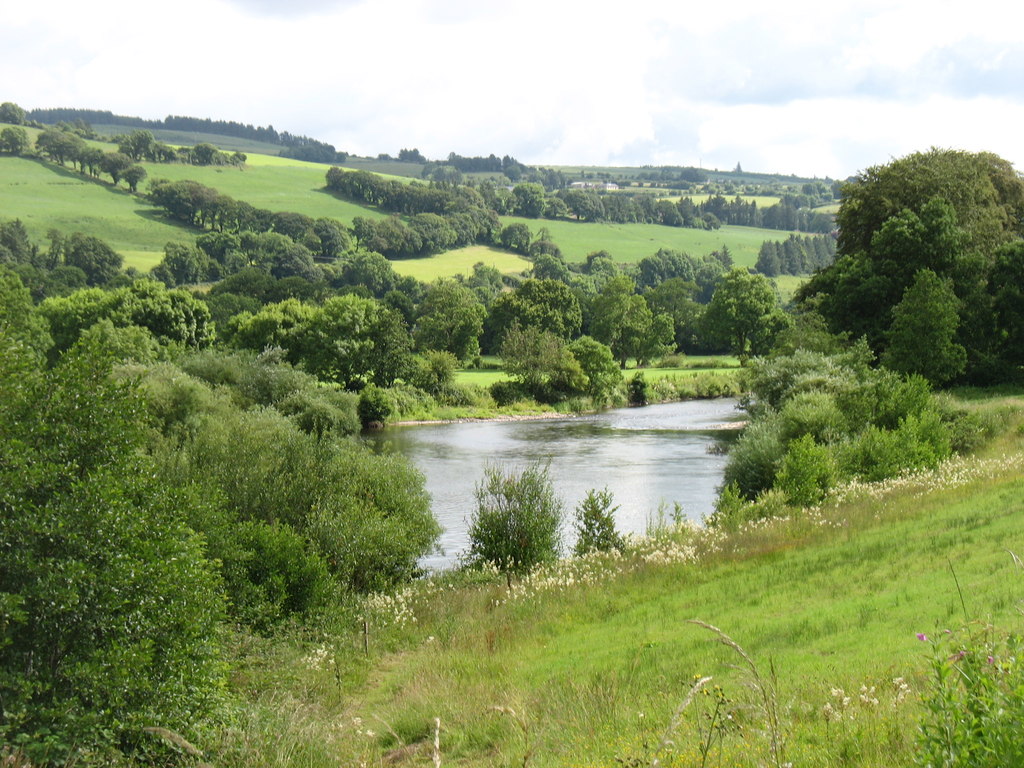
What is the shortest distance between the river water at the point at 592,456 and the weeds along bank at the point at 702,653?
876cm

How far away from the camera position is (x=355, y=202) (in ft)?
650

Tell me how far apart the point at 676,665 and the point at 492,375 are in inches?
3225

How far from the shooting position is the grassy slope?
7670 millimetres

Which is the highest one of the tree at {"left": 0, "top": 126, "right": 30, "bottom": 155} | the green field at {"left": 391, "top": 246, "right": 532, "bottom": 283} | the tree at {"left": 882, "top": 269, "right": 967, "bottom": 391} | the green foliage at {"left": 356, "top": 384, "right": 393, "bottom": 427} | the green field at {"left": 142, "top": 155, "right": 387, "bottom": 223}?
the tree at {"left": 0, "top": 126, "right": 30, "bottom": 155}

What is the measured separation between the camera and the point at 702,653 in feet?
39.8

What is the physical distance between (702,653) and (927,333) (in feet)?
125

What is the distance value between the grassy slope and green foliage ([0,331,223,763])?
184cm

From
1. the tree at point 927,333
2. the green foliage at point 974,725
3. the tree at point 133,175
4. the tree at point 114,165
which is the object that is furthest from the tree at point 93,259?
the green foliage at point 974,725

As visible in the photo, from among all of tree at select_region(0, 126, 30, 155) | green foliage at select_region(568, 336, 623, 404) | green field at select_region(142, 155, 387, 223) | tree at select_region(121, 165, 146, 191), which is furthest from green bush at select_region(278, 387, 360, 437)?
tree at select_region(0, 126, 30, 155)

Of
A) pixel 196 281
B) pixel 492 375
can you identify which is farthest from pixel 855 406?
pixel 196 281

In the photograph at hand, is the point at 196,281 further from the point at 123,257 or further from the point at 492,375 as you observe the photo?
the point at 492,375

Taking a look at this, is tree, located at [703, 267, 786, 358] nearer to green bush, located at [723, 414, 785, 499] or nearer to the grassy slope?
green bush, located at [723, 414, 785, 499]

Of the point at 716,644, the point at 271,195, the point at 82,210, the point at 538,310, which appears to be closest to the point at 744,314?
the point at 538,310

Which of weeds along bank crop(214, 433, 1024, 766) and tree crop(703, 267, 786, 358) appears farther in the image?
tree crop(703, 267, 786, 358)
